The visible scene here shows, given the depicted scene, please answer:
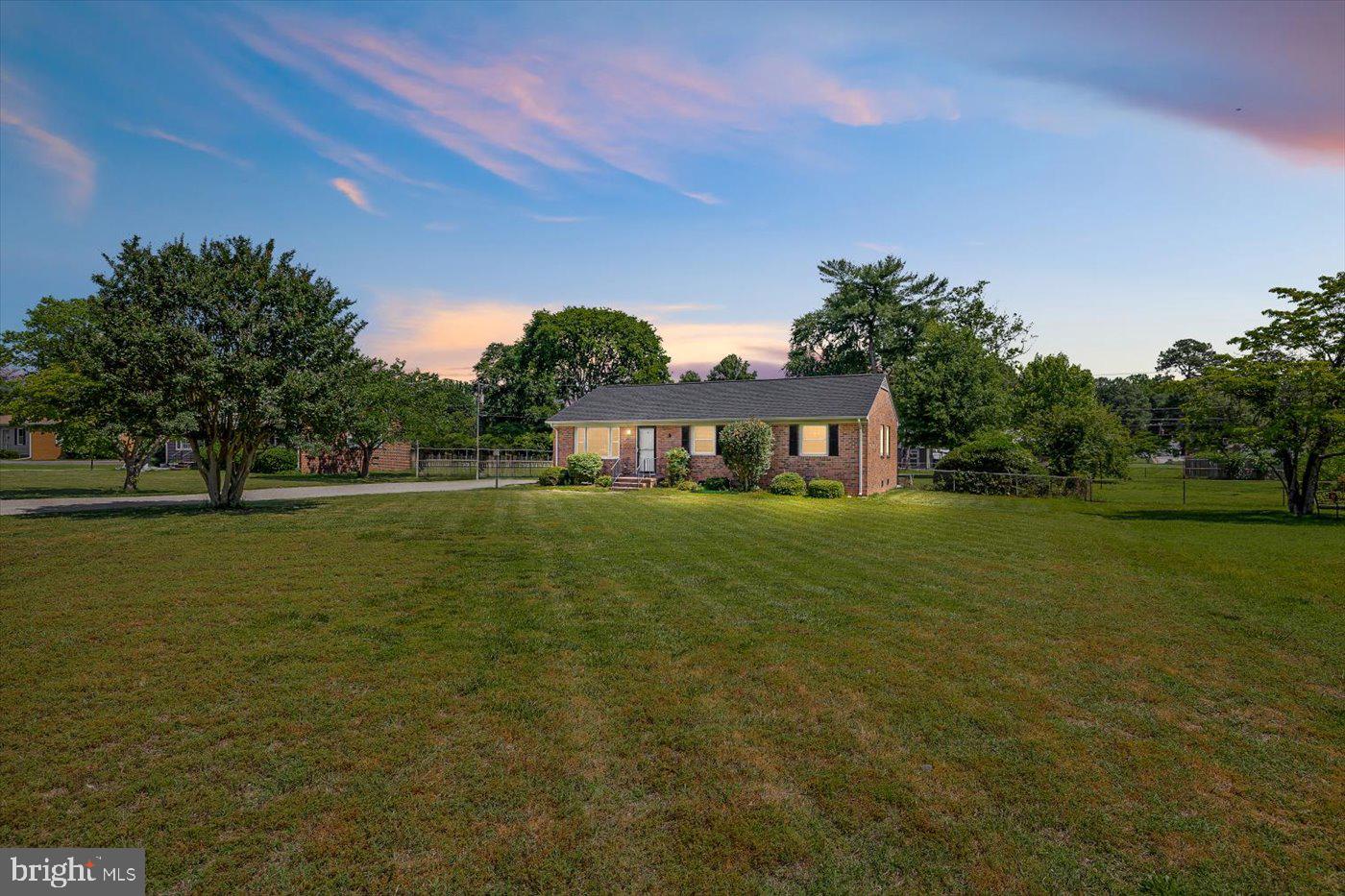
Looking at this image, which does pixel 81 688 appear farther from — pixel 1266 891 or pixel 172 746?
pixel 1266 891

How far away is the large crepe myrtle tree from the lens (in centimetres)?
1680

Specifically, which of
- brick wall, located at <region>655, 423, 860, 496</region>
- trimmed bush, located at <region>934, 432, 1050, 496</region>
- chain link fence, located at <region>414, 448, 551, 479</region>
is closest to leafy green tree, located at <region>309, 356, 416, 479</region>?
chain link fence, located at <region>414, 448, 551, 479</region>

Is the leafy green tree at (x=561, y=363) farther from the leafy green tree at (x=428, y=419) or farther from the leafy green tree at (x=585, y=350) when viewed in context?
the leafy green tree at (x=428, y=419)

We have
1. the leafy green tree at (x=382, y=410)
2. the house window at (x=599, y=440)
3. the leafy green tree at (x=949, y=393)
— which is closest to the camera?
the house window at (x=599, y=440)

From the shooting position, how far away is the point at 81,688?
5.55 meters

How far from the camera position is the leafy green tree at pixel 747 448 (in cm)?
2775

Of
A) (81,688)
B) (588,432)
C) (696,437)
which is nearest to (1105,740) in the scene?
(81,688)

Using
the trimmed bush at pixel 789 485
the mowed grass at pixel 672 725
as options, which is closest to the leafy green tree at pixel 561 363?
the trimmed bush at pixel 789 485

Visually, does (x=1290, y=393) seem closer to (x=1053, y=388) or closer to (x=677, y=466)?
(x=677, y=466)

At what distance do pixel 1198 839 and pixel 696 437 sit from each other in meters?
27.4

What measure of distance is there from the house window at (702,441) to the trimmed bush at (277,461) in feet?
93.2

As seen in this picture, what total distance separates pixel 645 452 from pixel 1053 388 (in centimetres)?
3416

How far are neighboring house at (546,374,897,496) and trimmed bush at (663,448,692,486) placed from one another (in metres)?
0.58

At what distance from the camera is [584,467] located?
3173 cm
